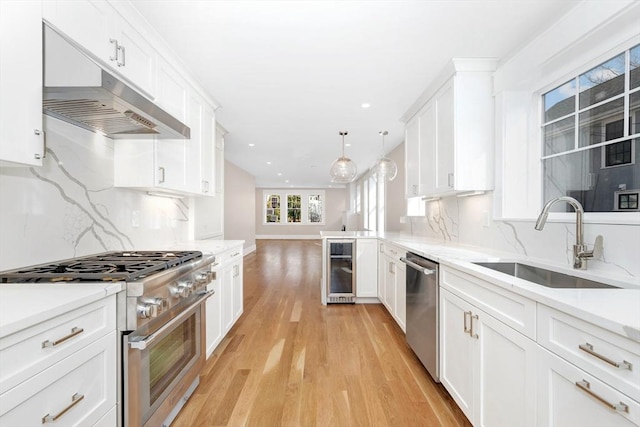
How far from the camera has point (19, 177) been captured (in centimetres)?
138

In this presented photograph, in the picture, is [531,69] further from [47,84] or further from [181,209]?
[181,209]

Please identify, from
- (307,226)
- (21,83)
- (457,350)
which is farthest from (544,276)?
(307,226)

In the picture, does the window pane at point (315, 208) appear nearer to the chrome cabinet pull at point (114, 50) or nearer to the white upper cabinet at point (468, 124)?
the white upper cabinet at point (468, 124)

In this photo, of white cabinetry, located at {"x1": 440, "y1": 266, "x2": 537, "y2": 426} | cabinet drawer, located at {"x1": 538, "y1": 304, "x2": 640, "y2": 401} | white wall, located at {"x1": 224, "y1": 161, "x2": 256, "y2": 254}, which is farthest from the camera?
white wall, located at {"x1": 224, "y1": 161, "x2": 256, "y2": 254}

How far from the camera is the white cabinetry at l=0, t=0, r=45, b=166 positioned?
1044 mm

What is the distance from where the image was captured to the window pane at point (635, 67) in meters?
1.41

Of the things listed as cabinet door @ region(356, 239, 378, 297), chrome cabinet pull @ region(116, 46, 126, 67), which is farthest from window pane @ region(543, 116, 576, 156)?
chrome cabinet pull @ region(116, 46, 126, 67)

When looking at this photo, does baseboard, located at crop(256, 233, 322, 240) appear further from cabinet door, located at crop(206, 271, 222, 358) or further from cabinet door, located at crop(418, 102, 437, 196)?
cabinet door, located at crop(206, 271, 222, 358)

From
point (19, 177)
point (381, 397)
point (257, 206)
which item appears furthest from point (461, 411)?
point (257, 206)

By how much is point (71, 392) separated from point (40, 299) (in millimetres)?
355

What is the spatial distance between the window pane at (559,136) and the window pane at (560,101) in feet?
0.19

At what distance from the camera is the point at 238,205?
7562 mm

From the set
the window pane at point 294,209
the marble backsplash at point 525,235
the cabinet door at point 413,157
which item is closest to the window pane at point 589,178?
the marble backsplash at point 525,235

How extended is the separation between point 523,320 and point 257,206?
39.7ft
